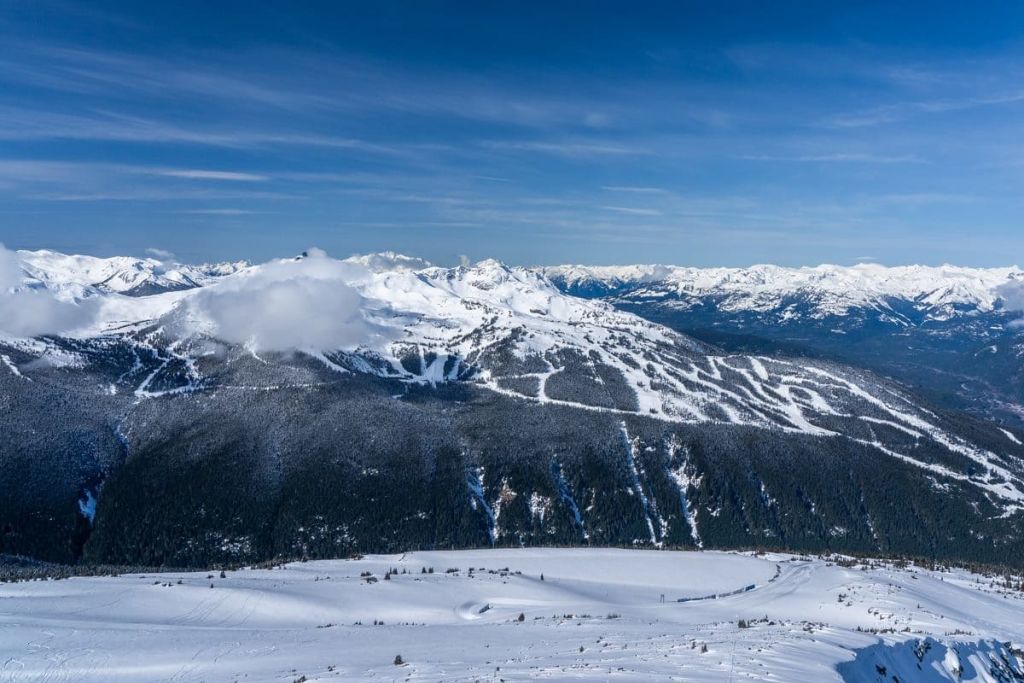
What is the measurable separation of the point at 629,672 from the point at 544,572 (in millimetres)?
48656

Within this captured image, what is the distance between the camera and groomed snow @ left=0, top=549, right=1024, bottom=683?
119 feet

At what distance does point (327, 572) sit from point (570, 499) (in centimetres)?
12645

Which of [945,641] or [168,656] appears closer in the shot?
[168,656]

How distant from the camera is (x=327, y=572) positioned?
73500 mm

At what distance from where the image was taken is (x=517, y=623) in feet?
174

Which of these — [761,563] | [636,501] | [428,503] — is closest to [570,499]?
[636,501]

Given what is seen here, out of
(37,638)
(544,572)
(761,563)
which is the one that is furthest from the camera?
(761,563)

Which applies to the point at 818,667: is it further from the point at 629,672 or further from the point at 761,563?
the point at 761,563

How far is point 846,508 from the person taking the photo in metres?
194

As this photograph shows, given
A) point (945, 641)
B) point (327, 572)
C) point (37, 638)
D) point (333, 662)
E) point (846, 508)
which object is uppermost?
point (945, 641)

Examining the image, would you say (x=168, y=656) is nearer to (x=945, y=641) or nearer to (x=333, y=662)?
(x=333, y=662)

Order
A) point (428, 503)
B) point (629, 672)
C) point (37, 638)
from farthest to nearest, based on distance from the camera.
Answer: point (428, 503)
point (37, 638)
point (629, 672)

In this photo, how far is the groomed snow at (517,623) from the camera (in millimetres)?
36156

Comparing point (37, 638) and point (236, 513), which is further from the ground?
point (37, 638)
